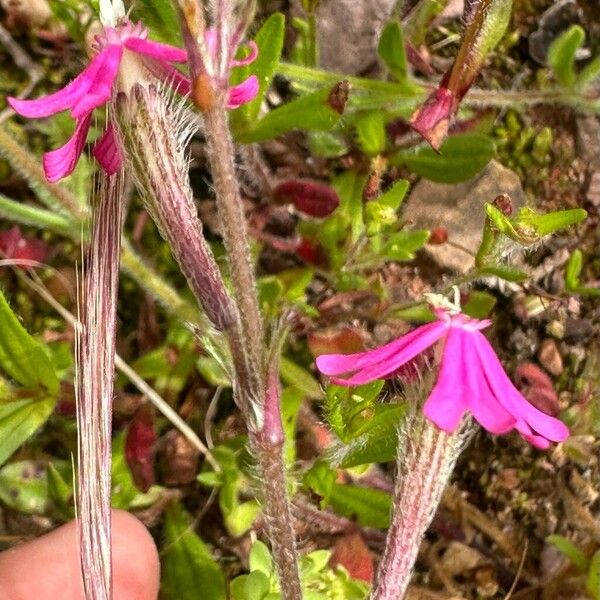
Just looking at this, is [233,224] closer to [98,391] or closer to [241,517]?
[98,391]

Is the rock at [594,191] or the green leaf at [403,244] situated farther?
the rock at [594,191]

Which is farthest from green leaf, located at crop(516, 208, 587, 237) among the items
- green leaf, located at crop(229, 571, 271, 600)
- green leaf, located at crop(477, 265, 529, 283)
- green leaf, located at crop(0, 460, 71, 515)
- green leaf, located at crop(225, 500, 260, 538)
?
green leaf, located at crop(0, 460, 71, 515)

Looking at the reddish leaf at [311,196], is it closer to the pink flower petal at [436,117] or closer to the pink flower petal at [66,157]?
the pink flower petal at [436,117]

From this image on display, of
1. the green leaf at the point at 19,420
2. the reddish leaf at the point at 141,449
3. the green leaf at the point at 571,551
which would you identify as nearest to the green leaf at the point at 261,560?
the reddish leaf at the point at 141,449

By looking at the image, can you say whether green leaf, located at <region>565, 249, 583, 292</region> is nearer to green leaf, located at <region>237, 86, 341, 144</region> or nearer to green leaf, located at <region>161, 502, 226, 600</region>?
green leaf, located at <region>237, 86, 341, 144</region>

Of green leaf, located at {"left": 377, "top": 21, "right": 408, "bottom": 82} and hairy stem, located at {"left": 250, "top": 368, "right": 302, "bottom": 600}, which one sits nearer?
hairy stem, located at {"left": 250, "top": 368, "right": 302, "bottom": 600}

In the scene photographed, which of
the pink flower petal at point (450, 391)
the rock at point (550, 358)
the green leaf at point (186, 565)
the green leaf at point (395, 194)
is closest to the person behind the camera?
the pink flower petal at point (450, 391)

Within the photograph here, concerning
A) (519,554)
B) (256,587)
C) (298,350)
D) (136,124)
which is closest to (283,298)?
(298,350)
